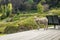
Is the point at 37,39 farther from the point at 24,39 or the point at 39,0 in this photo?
the point at 39,0

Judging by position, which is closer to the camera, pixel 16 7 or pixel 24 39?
pixel 24 39

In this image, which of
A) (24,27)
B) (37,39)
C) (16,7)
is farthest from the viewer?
(16,7)

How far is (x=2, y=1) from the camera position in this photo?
40.2m

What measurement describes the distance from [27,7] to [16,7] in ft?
9.29

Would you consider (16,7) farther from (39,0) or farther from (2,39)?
(2,39)

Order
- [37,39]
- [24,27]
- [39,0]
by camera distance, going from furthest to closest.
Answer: [39,0] < [24,27] < [37,39]

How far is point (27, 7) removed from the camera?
38188 millimetres

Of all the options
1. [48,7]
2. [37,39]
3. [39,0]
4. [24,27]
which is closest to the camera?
[37,39]

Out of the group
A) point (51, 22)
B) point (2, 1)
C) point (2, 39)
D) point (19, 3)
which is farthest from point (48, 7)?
point (2, 39)

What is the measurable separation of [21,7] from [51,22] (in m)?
29.5

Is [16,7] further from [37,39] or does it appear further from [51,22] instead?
[37,39]

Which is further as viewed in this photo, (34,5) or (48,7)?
(34,5)

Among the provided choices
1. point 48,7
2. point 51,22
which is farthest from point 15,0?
point 51,22

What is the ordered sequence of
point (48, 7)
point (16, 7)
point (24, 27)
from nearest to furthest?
point (24, 27) < point (48, 7) < point (16, 7)
